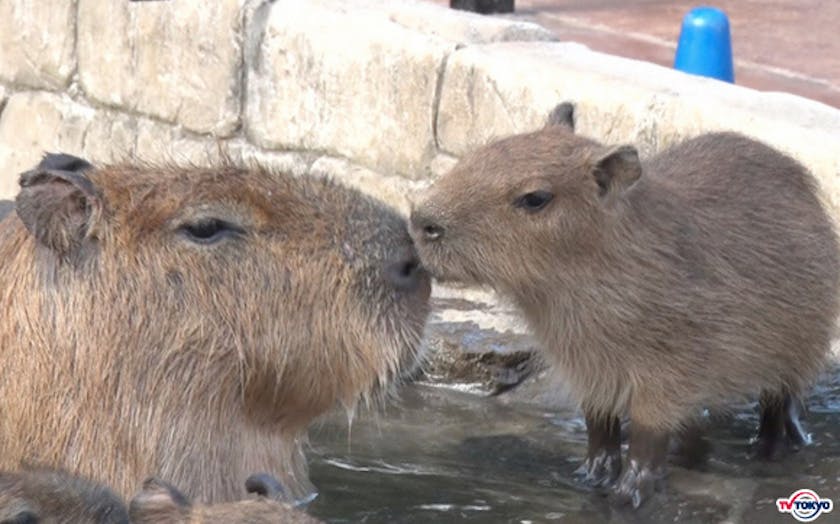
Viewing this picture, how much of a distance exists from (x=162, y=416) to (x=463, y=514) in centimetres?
114

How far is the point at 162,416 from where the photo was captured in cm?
390

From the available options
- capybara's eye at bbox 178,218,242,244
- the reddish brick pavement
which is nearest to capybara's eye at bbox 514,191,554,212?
capybara's eye at bbox 178,218,242,244

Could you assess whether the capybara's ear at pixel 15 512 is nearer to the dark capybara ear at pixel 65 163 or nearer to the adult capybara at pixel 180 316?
the adult capybara at pixel 180 316

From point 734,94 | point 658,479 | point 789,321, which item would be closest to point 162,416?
point 658,479

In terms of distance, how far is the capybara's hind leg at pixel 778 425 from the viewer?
521 cm

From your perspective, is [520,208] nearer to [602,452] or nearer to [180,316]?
[602,452]

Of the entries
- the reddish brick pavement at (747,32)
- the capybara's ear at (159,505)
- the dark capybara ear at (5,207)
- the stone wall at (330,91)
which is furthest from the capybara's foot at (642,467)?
the reddish brick pavement at (747,32)

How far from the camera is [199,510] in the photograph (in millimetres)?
3553

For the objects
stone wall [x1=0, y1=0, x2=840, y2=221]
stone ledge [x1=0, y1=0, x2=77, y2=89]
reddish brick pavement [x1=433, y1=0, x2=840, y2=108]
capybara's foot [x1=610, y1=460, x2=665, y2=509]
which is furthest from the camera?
reddish brick pavement [x1=433, y1=0, x2=840, y2=108]

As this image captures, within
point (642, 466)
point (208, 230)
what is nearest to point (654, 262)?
point (642, 466)

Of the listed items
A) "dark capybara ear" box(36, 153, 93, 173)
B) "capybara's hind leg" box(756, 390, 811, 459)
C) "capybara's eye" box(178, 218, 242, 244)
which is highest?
"dark capybara ear" box(36, 153, 93, 173)

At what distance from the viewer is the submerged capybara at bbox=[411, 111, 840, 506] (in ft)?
15.9

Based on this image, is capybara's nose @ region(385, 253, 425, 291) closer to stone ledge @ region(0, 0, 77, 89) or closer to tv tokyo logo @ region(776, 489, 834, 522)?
tv tokyo logo @ region(776, 489, 834, 522)

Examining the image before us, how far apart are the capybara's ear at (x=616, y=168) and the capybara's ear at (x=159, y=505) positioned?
5.58 ft
